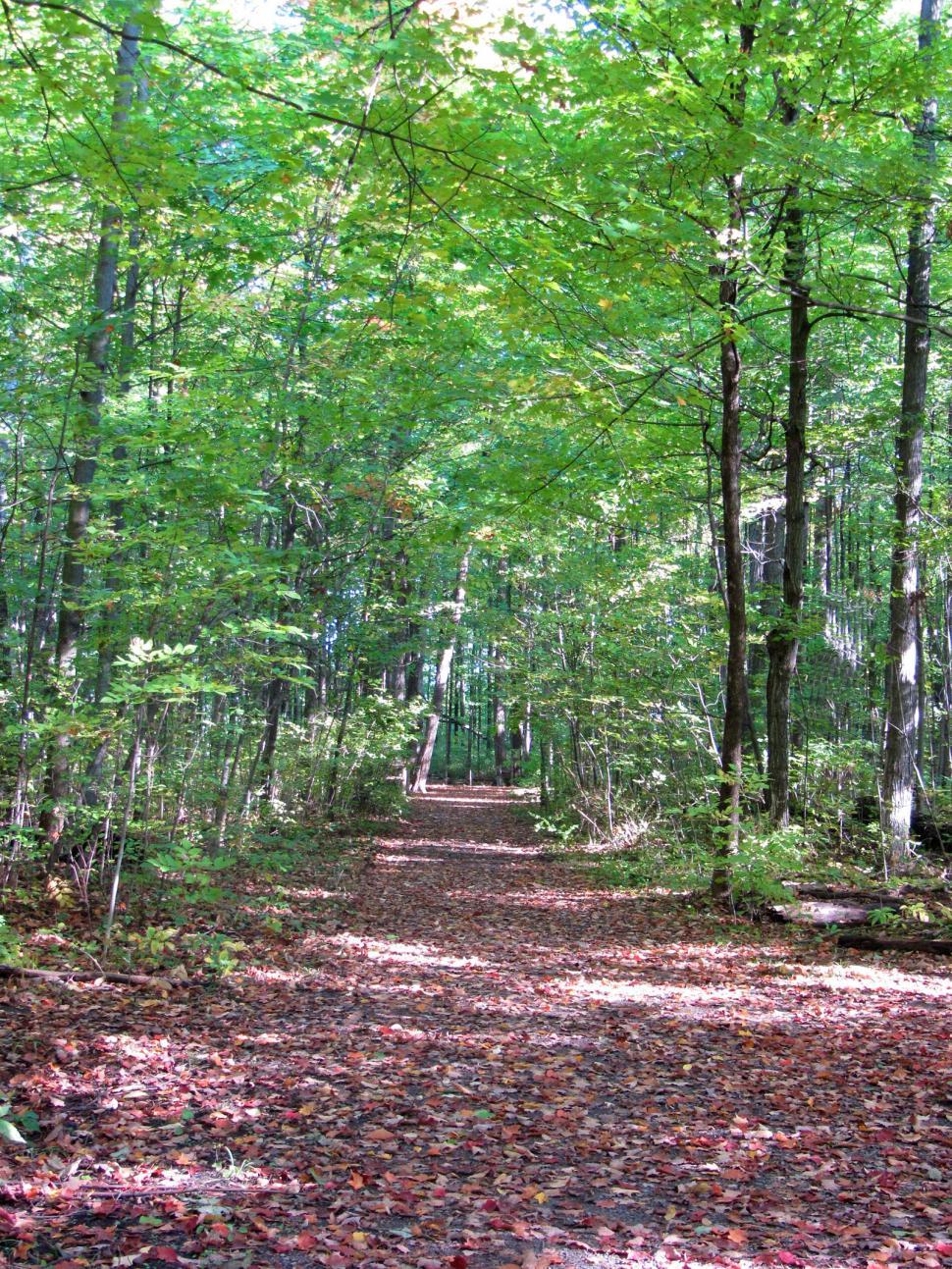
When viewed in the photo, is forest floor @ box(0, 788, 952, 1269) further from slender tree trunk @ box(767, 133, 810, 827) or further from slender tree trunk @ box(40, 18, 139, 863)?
slender tree trunk @ box(767, 133, 810, 827)

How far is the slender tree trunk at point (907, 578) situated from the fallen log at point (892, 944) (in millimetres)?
2085

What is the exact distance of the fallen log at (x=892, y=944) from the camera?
7465mm

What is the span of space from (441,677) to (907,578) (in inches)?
601

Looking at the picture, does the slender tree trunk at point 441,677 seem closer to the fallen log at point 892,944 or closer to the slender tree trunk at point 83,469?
the slender tree trunk at point 83,469

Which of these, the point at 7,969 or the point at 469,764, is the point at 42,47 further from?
the point at 469,764

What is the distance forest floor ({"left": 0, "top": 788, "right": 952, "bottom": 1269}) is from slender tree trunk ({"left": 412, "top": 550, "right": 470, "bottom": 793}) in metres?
12.2

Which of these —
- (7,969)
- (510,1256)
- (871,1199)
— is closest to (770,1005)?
(871,1199)

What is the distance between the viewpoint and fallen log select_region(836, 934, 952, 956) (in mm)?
7465

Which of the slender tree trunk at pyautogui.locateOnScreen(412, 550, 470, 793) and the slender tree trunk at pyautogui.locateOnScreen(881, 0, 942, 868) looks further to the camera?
the slender tree trunk at pyautogui.locateOnScreen(412, 550, 470, 793)

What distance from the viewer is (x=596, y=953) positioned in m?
7.72

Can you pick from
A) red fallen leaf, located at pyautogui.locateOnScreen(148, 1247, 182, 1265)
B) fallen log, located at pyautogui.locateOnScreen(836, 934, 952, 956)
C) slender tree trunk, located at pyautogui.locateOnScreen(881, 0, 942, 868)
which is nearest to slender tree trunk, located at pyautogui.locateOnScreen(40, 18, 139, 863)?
red fallen leaf, located at pyautogui.locateOnScreen(148, 1247, 182, 1265)

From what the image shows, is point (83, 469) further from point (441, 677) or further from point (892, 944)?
point (441, 677)

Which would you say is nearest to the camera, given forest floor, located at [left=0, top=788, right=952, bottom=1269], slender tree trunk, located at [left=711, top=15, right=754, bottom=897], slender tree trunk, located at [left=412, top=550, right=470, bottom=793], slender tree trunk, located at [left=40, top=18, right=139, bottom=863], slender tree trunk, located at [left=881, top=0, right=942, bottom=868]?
forest floor, located at [left=0, top=788, right=952, bottom=1269]

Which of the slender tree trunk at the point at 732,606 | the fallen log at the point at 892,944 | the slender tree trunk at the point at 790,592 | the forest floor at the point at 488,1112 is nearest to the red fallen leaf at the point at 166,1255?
the forest floor at the point at 488,1112
